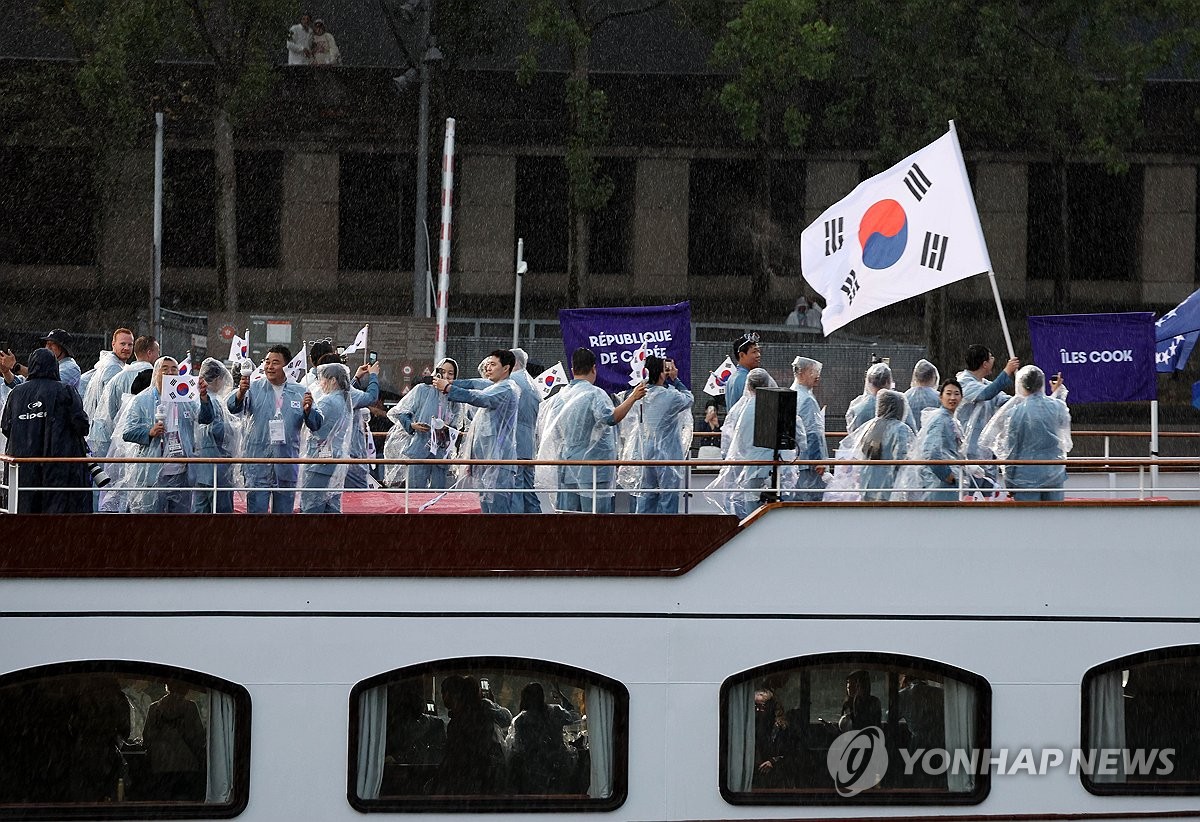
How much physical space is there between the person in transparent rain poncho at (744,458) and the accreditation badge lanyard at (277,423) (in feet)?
8.70

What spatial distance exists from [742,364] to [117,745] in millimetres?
4779

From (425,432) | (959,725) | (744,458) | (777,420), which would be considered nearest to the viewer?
(959,725)

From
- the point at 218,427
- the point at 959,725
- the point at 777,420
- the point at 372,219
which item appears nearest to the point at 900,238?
the point at 777,420

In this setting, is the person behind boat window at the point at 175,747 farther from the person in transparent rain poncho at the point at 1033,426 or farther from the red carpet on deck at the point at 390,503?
the person in transparent rain poncho at the point at 1033,426

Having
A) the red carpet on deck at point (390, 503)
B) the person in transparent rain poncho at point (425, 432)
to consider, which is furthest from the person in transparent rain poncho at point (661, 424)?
the person in transparent rain poncho at point (425, 432)

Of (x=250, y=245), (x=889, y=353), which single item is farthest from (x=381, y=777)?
(x=250, y=245)

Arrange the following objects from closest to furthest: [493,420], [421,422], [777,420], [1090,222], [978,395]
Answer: [777,420]
[493,420]
[978,395]
[421,422]
[1090,222]

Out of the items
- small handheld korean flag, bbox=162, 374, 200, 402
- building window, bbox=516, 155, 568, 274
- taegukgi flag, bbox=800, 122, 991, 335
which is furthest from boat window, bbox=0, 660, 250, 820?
building window, bbox=516, 155, 568, 274

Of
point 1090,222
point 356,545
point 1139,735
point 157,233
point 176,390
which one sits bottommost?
point 1139,735

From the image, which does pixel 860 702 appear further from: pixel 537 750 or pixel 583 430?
pixel 583 430

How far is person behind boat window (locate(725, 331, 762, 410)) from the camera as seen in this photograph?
9844mm

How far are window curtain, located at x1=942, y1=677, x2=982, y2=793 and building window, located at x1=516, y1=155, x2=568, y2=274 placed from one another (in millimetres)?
23687

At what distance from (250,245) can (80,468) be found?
73.9ft

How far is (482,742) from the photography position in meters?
6.85
